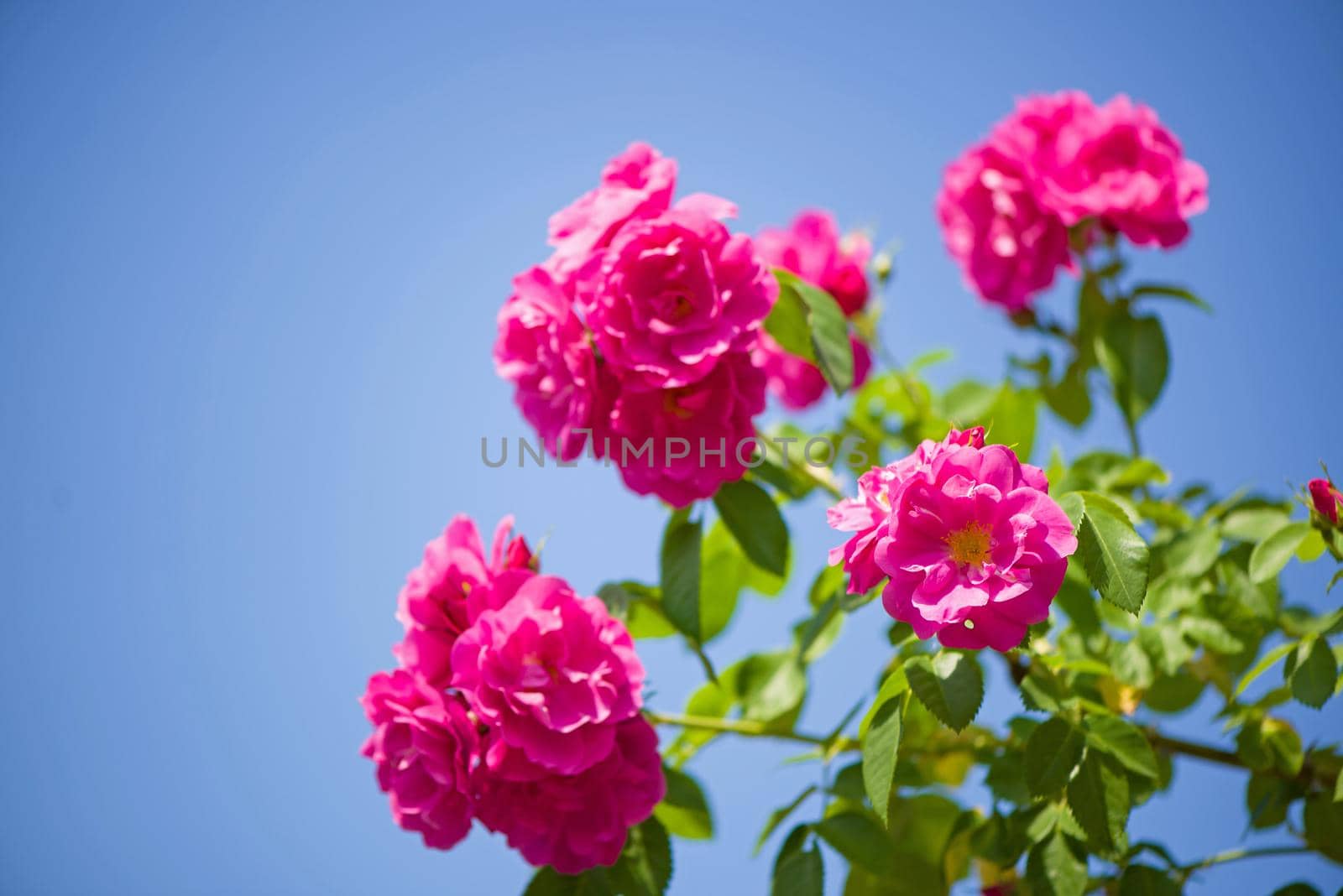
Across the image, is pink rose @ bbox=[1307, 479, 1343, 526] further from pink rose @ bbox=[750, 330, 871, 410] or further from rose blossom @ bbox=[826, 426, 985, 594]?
pink rose @ bbox=[750, 330, 871, 410]

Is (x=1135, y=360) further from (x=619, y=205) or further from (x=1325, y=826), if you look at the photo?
(x=619, y=205)

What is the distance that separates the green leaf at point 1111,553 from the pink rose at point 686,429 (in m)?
0.35

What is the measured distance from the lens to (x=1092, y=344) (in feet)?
5.36

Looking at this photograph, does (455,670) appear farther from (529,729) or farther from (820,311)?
(820,311)

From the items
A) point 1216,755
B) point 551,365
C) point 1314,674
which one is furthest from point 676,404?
point 1216,755

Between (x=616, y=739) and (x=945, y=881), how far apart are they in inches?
17.5

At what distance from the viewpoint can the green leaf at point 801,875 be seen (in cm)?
113

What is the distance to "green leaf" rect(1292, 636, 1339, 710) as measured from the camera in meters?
0.99

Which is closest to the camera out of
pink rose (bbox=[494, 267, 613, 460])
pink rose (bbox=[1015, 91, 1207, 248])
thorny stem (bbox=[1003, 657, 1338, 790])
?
pink rose (bbox=[494, 267, 613, 460])

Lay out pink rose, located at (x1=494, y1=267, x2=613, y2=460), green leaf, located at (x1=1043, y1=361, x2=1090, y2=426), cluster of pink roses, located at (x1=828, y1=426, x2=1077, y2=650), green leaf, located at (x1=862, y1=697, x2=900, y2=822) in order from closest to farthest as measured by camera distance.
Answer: cluster of pink roses, located at (x1=828, y1=426, x2=1077, y2=650), green leaf, located at (x1=862, y1=697, x2=900, y2=822), pink rose, located at (x1=494, y1=267, x2=613, y2=460), green leaf, located at (x1=1043, y1=361, x2=1090, y2=426)

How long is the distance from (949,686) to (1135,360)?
79 cm

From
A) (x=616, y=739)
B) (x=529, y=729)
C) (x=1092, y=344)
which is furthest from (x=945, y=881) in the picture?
(x=1092, y=344)

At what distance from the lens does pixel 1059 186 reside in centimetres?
154

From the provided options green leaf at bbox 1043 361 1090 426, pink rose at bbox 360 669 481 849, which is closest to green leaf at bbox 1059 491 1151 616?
pink rose at bbox 360 669 481 849
